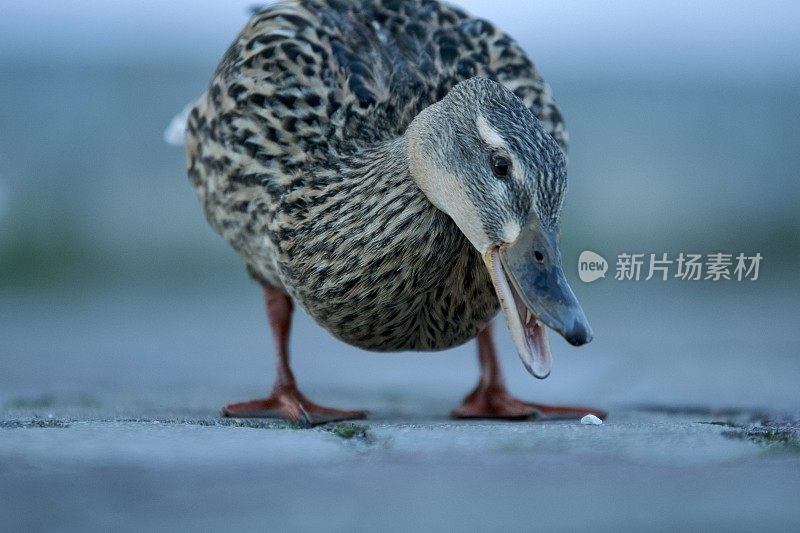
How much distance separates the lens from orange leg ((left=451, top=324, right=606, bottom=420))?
16.8 ft

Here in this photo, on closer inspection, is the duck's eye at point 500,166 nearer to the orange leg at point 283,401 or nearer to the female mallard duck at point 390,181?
the female mallard duck at point 390,181

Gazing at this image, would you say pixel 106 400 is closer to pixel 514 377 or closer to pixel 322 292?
pixel 322 292

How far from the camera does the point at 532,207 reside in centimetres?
356

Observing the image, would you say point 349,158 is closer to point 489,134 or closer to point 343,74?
point 343,74

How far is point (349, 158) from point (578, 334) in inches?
51.4

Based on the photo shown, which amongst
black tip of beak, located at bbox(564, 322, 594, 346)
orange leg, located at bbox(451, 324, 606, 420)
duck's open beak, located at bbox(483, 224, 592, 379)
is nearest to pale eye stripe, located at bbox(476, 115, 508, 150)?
duck's open beak, located at bbox(483, 224, 592, 379)

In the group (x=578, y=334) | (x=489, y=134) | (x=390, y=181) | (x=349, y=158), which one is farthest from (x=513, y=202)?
(x=349, y=158)

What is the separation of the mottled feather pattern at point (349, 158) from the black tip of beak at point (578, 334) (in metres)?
0.71

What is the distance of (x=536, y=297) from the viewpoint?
136 inches

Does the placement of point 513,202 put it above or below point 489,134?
below

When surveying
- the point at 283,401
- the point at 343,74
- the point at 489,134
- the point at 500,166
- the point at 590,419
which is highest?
the point at 343,74

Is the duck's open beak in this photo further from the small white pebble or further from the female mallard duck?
the small white pebble

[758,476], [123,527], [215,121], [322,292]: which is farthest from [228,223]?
[758,476]

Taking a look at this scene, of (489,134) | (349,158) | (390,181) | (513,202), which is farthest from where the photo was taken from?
(349,158)
